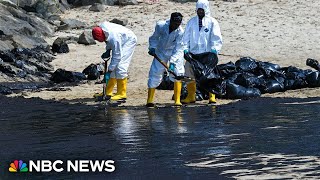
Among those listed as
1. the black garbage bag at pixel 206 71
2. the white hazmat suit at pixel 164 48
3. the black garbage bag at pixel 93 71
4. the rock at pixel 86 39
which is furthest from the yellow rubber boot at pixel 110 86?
the rock at pixel 86 39

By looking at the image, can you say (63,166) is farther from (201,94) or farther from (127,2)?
(127,2)

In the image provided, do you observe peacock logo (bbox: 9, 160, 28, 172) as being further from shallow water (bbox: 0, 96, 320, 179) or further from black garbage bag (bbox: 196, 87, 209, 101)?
black garbage bag (bbox: 196, 87, 209, 101)

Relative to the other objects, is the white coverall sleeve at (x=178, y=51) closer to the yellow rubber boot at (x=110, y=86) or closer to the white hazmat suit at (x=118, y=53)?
the white hazmat suit at (x=118, y=53)

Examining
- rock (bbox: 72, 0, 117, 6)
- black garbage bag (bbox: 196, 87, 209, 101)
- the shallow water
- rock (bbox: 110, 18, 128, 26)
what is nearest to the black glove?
black garbage bag (bbox: 196, 87, 209, 101)

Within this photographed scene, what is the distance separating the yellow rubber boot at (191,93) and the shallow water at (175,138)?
79cm

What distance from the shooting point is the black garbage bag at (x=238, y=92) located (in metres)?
15.1

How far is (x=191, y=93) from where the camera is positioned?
48.6 ft

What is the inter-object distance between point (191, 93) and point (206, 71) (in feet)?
1.61

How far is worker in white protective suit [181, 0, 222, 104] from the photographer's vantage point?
47.8 ft

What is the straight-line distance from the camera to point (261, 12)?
26.8 meters

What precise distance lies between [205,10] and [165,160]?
228 inches

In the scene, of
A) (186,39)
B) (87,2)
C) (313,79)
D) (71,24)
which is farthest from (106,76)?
(87,2)

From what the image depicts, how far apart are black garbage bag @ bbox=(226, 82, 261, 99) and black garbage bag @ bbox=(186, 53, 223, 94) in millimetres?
501

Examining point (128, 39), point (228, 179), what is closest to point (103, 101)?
point (128, 39)
